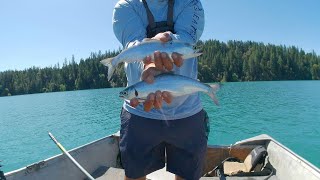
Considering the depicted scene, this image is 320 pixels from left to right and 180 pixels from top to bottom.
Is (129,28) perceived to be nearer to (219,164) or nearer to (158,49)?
(158,49)

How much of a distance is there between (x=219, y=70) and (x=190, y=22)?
16132cm

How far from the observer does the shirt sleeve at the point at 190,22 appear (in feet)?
13.4

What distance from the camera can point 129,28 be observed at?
4.19 meters

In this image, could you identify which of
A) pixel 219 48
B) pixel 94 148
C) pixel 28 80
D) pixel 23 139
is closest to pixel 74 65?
pixel 28 80

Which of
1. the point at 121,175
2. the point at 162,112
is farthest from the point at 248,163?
the point at 162,112

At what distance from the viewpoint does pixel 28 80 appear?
605 feet

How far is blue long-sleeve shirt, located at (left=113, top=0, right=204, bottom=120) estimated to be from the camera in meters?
4.10

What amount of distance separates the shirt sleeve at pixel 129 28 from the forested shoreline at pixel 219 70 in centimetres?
13719

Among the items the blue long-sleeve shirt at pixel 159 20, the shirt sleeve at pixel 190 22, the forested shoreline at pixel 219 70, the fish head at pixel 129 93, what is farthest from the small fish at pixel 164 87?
the forested shoreline at pixel 219 70

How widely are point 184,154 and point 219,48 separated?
615ft

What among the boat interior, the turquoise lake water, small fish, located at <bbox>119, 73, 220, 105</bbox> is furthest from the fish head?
the turquoise lake water

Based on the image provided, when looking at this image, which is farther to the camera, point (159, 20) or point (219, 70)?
point (219, 70)

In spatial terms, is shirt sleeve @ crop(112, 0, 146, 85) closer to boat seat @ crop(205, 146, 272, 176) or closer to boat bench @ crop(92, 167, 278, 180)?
boat bench @ crop(92, 167, 278, 180)

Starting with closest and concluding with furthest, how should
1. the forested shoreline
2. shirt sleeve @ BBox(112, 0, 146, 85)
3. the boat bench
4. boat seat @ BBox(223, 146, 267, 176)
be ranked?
shirt sleeve @ BBox(112, 0, 146, 85) → the boat bench → boat seat @ BBox(223, 146, 267, 176) → the forested shoreline
